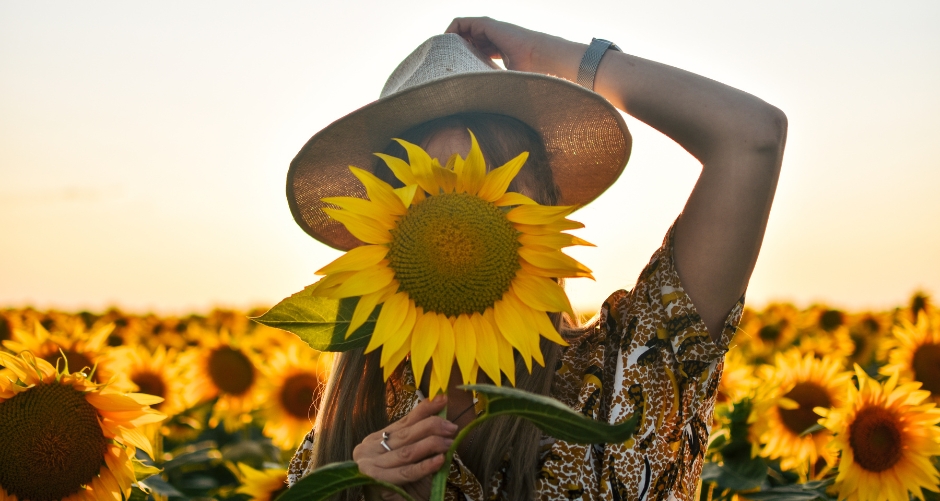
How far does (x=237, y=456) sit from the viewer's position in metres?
3.85

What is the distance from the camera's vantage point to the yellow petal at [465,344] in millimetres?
1046

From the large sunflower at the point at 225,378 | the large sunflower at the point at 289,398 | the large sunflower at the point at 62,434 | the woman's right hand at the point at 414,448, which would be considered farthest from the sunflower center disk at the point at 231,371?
the woman's right hand at the point at 414,448

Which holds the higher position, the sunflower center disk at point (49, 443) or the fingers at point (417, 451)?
the fingers at point (417, 451)

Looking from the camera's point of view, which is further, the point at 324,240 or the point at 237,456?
the point at 237,456

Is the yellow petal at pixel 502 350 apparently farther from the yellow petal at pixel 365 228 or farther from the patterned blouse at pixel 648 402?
the patterned blouse at pixel 648 402

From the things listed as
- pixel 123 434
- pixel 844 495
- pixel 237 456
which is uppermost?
pixel 844 495

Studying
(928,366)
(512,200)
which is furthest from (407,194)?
(928,366)

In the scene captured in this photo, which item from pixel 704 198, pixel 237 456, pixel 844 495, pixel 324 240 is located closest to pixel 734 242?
pixel 704 198

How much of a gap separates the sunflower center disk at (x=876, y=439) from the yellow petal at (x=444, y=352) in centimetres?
224

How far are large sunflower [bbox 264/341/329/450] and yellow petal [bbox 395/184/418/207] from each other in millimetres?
3411

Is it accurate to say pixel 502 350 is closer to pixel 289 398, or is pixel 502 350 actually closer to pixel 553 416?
pixel 553 416

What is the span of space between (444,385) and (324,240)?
1.08 meters

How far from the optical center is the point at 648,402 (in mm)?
2020

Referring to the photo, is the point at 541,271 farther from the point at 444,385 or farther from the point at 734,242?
the point at 734,242
